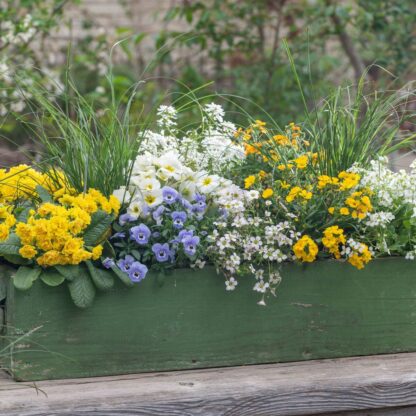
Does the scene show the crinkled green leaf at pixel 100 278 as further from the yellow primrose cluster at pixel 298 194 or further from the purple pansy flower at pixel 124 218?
the yellow primrose cluster at pixel 298 194

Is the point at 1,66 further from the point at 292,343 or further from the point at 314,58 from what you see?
the point at 314,58

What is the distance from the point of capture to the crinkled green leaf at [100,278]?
5.72 ft

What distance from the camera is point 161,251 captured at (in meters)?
1.82

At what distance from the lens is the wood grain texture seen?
5.19ft

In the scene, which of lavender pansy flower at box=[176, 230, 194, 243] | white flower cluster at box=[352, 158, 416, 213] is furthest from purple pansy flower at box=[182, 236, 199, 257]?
white flower cluster at box=[352, 158, 416, 213]

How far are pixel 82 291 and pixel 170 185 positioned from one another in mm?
387

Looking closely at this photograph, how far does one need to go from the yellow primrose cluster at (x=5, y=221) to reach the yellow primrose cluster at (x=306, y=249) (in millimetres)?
642

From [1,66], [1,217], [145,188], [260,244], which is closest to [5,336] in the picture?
[1,217]

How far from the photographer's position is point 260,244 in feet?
6.05

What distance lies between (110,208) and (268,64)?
3541 mm

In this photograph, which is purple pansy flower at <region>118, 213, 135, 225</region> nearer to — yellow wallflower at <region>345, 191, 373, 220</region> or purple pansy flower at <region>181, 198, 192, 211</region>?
purple pansy flower at <region>181, 198, 192, 211</region>

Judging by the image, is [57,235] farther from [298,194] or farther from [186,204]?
[298,194]

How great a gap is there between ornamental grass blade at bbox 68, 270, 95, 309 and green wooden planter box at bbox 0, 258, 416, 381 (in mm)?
29

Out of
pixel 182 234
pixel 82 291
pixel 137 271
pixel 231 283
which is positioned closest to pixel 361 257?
pixel 231 283
